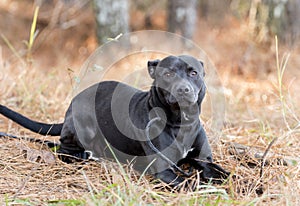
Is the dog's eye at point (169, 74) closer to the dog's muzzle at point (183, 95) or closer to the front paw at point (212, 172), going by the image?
the dog's muzzle at point (183, 95)

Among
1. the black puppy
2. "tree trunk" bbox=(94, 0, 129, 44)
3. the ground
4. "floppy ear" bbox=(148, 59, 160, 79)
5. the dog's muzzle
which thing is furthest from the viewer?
"tree trunk" bbox=(94, 0, 129, 44)

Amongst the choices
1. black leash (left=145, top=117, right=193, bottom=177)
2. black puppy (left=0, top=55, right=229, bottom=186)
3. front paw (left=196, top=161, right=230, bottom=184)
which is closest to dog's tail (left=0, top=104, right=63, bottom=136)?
black puppy (left=0, top=55, right=229, bottom=186)

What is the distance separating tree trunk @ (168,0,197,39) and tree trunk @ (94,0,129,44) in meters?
0.86

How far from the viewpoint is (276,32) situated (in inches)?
287

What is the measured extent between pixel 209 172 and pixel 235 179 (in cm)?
22

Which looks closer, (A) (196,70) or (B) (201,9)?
(A) (196,70)

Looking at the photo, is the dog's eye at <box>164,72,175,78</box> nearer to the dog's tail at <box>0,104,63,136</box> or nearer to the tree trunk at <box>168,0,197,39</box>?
the dog's tail at <box>0,104,63,136</box>

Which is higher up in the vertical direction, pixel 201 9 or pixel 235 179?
pixel 201 9

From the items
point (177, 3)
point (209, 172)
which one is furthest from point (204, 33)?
point (209, 172)

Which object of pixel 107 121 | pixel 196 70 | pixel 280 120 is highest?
pixel 196 70

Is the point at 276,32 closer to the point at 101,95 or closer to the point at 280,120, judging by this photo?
the point at 280,120

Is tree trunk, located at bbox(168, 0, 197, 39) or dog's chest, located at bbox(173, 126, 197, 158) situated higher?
tree trunk, located at bbox(168, 0, 197, 39)

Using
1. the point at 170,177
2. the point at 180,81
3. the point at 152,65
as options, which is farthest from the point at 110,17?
the point at 170,177

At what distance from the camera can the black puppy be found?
313 centimetres
